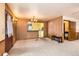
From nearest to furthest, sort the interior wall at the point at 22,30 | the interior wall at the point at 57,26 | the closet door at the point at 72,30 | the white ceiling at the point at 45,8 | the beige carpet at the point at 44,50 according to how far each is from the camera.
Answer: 1. the beige carpet at the point at 44,50
2. the white ceiling at the point at 45,8
3. the interior wall at the point at 57,26
4. the closet door at the point at 72,30
5. the interior wall at the point at 22,30

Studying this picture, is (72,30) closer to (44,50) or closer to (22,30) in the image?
(22,30)

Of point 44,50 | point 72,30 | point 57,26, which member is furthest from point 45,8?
point 72,30

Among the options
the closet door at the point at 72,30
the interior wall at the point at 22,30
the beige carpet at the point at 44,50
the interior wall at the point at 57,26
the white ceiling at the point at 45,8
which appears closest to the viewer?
the beige carpet at the point at 44,50

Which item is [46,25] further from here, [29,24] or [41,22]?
[29,24]

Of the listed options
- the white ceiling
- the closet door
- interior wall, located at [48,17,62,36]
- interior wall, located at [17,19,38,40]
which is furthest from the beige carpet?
interior wall, located at [17,19,38,40]

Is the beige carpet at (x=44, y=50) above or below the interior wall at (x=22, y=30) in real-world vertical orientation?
below

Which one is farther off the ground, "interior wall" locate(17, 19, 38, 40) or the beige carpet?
"interior wall" locate(17, 19, 38, 40)

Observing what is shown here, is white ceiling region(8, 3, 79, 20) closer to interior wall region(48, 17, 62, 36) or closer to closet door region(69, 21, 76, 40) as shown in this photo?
interior wall region(48, 17, 62, 36)

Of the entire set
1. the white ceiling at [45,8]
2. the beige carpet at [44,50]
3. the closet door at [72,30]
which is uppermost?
the white ceiling at [45,8]

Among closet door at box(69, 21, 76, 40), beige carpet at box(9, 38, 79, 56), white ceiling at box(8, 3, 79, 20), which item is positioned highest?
white ceiling at box(8, 3, 79, 20)

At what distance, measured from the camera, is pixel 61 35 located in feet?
26.2

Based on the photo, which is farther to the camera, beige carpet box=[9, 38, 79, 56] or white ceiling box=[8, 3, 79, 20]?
white ceiling box=[8, 3, 79, 20]

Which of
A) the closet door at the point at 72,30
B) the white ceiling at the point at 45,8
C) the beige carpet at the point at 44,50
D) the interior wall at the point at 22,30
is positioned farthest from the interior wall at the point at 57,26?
the interior wall at the point at 22,30

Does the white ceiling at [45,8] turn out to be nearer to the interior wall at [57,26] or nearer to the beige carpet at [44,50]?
the interior wall at [57,26]
